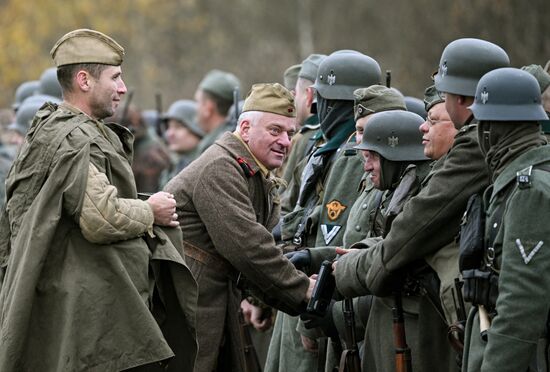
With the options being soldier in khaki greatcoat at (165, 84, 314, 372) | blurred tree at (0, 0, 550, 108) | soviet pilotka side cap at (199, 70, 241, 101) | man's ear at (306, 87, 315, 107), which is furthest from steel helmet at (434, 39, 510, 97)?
blurred tree at (0, 0, 550, 108)

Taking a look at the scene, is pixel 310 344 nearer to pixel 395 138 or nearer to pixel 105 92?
pixel 395 138

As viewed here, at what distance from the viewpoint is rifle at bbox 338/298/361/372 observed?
8102 millimetres

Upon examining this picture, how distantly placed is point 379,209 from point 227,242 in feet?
3.46

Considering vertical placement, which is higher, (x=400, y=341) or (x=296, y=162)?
(x=296, y=162)

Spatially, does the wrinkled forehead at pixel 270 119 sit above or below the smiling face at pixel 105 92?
below

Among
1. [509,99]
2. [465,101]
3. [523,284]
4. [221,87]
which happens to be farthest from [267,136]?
[221,87]

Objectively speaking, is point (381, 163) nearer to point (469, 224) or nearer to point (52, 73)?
point (469, 224)

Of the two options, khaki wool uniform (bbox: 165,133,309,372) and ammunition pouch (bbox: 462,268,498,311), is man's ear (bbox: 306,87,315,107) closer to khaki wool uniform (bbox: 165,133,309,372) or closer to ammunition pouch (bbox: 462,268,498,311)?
khaki wool uniform (bbox: 165,133,309,372)

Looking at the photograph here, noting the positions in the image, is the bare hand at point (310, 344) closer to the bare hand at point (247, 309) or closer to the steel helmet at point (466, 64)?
the bare hand at point (247, 309)

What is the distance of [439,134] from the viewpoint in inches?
296

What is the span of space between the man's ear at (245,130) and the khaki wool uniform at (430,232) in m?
1.56

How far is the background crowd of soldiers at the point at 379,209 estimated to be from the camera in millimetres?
7078

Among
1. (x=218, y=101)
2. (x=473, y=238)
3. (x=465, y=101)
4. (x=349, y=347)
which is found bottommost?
(x=349, y=347)

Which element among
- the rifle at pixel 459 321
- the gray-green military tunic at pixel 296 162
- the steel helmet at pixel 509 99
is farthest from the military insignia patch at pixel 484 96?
the gray-green military tunic at pixel 296 162
